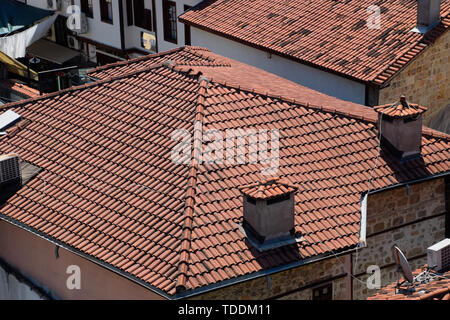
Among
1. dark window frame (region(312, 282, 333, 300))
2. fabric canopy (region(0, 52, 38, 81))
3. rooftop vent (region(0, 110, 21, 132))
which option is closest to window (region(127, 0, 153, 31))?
fabric canopy (region(0, 52, 38, 81))

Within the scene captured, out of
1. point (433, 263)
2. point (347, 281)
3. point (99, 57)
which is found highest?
point (433, 263)

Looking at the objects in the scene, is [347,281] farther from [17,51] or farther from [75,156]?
[17,51]

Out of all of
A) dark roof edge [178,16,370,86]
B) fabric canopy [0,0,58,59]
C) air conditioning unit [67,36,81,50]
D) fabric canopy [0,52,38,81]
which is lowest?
air conditioning unit [67,36,81,50]

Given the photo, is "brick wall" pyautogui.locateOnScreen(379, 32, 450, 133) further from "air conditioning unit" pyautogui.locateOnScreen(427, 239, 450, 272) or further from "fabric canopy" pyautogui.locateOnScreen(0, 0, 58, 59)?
"fabric canopy" pyautogui.locateOnScreen(0, 0, 58, 59)

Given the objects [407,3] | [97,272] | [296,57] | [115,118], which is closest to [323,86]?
[296,57]

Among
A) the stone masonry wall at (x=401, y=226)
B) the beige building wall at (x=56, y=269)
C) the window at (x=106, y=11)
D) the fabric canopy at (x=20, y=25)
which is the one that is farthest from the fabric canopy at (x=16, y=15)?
the stone masonry wall at (x=401, y=226)

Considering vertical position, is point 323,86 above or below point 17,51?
above

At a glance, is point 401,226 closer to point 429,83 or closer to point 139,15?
point 429,83
